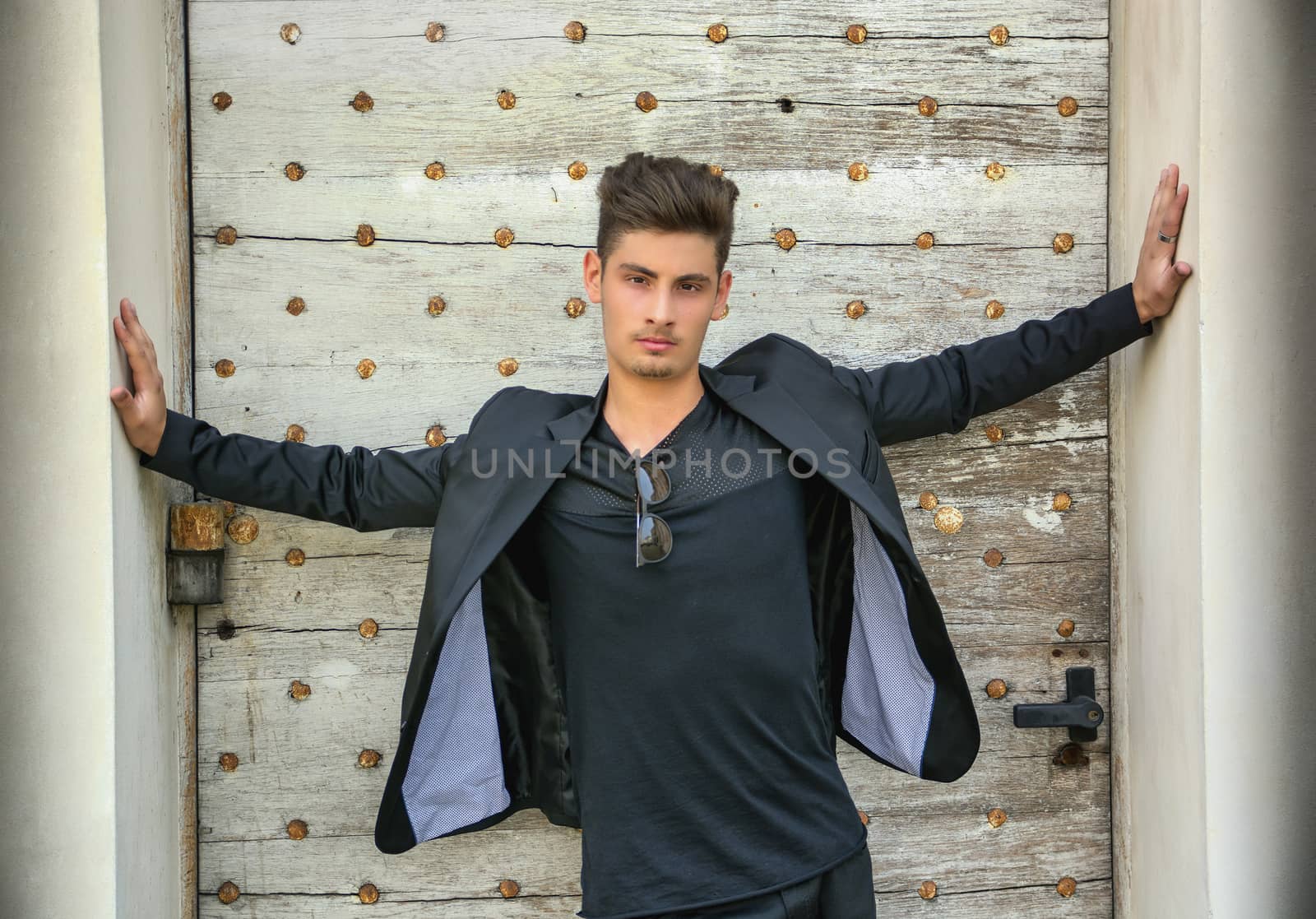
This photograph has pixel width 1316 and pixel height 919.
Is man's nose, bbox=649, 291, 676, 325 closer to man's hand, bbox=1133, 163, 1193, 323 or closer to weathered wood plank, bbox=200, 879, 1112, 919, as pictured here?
man's hand, bbox=1133, 163, 1193, 323

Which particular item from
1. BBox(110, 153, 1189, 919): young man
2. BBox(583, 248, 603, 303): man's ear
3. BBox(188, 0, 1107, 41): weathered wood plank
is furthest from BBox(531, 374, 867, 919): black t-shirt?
BBox(188, 0, 1107, 41): weathered wood plank

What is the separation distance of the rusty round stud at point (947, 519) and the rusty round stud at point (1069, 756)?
1.45 ft

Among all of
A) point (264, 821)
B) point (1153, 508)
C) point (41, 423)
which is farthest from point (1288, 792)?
point (41, 423)

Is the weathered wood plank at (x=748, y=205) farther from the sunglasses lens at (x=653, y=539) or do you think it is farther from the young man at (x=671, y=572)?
the sunglasses lens at (x=653, y=539)

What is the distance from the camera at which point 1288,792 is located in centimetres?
166

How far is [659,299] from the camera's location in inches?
59.0

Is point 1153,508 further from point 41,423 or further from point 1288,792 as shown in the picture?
point 41,423

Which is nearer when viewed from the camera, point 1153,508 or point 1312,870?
point 1312,870

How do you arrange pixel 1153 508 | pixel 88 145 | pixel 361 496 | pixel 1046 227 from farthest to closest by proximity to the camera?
pixel 1046 227 < pixel 1153 508 < pixel 361 496 < pixel 88 145

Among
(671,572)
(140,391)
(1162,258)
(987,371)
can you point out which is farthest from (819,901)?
(140,391)

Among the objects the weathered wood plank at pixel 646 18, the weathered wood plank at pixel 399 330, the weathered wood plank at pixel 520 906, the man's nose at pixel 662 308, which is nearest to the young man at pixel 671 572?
the man's nose at pixel 662 308

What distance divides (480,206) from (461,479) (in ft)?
1.73

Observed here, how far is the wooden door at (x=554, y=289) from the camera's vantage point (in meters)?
1.86

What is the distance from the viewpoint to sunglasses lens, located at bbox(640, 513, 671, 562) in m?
1.49
